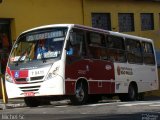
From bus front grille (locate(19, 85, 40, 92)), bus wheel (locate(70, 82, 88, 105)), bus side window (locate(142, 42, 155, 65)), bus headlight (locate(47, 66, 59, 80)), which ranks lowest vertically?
bus wheel (locate(70, 82, 88, 105))

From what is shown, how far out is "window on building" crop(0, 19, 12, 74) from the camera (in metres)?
25.0

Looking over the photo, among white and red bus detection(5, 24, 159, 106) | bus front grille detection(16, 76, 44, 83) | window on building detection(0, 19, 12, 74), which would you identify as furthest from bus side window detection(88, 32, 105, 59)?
window on building detection(0, 19, 12, 74)

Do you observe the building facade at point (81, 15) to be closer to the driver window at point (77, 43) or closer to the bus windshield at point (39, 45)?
the bus windshield at point (39, 45)

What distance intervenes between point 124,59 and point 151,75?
354cm

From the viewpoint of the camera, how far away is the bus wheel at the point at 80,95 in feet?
57.3

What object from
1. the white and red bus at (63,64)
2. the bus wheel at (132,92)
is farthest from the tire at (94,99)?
the bus wheel at (132,92)

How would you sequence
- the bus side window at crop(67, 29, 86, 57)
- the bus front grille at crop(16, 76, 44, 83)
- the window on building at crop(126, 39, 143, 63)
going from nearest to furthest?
the bus front grille at crop(16, 76, 44, 83)
the bus side window at crop(67, 29, 86, 57)
the window on building at crop(126, 39, 143, 63)

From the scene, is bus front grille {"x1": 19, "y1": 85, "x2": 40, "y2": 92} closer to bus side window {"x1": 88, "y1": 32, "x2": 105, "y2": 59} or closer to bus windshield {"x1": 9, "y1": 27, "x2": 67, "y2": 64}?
bus windshield {"x1": 9, "y1": 27, "x2": 67, "y2": 64}

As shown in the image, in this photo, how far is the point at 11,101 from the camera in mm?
22109

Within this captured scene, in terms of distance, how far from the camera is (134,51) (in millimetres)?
22578

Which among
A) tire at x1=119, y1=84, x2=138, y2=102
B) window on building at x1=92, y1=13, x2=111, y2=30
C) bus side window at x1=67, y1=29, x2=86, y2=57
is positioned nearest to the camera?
bus side window at x1=67, y1=29, x2=86, y2=57

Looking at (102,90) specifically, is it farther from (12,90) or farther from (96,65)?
(12,90)

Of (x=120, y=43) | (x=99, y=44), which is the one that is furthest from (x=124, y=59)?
(x=99, y=44)

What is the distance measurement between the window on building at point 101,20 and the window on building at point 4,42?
23.1ft
